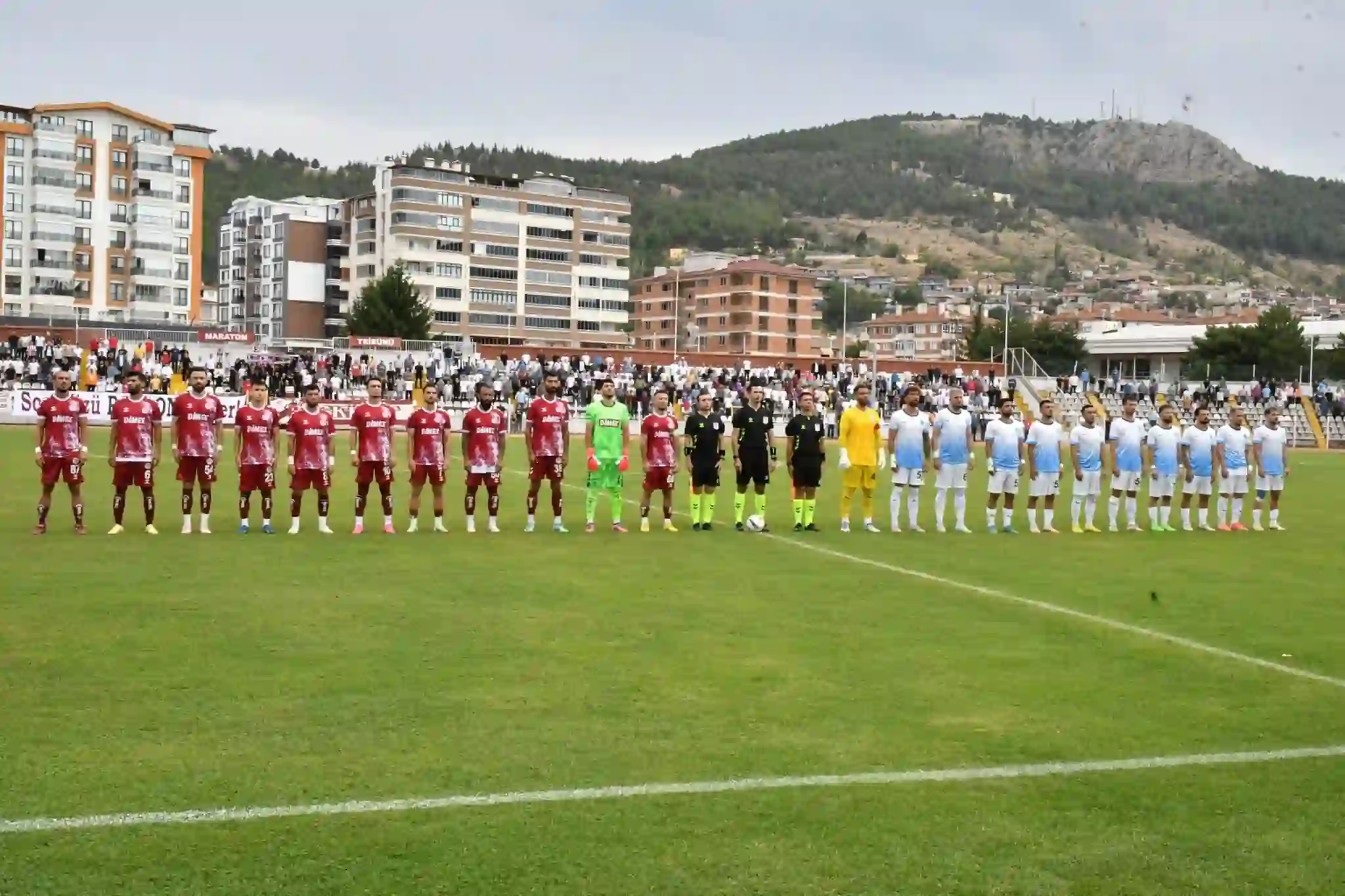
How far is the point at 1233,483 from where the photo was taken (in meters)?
22.5

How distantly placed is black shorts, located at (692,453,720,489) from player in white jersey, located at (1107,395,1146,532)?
6.23 meters

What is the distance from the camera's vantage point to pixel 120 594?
Result: 40.8 ft

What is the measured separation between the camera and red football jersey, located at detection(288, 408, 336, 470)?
18.3m

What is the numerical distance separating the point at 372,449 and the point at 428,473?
771 millimetres

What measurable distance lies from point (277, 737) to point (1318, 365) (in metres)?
93.5

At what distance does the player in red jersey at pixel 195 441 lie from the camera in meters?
17.9

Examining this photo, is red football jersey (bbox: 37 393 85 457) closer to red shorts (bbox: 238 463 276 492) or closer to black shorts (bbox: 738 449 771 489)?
red shorts (bbox: 238 463 276 492)

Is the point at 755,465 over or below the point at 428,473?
over

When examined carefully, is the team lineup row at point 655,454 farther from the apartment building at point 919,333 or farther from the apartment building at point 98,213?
the apartment building at point 919,333

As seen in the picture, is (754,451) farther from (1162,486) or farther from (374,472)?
(1162,486)

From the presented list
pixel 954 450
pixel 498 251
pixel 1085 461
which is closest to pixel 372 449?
pixel 954 450

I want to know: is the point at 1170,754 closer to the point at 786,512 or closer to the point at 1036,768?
the point at 1036,768

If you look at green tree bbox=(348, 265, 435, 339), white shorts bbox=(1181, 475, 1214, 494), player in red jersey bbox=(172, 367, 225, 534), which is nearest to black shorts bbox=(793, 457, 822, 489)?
white shorts bbox=(1181, 475, 1214, 494)

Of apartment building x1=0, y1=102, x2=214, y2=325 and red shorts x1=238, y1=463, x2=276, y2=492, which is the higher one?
apartment building x1=0, y1=102, x2=214, y2=325
